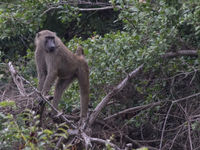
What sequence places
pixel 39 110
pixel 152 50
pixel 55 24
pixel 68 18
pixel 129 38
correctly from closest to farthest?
pixel 39 110, pixel 152 50, pixel 129 38, pixel 68 18, pixel 55 24

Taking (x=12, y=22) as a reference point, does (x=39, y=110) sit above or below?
below

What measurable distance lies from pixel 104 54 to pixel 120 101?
0.92 m

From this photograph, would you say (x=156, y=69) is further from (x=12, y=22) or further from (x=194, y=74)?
(x=12, y=22)

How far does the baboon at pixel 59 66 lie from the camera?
6152 millimetres

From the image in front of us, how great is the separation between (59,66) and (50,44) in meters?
0.43

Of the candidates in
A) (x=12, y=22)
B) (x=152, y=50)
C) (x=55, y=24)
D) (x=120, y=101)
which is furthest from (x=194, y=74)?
(x=55, y=24)

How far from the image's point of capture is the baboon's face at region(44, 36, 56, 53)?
6297mm

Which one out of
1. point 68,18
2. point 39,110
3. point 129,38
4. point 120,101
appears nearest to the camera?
point 39,110

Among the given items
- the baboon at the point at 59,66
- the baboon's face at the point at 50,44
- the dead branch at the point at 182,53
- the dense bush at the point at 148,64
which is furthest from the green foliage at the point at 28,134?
the dead branch at the point at 182,53

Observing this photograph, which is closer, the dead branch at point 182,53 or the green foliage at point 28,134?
the green foliage at point 28,134

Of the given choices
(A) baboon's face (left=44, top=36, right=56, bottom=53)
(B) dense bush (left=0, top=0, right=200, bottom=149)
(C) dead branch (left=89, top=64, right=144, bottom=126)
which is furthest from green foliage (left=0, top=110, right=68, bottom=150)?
(B) dense bush (left=0, top=0, right=200, bottom=149)

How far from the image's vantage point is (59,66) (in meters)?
6.27

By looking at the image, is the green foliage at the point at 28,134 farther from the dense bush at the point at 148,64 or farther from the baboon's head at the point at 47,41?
the dense bush at the point at 148,64

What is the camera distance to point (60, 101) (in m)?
6.30
